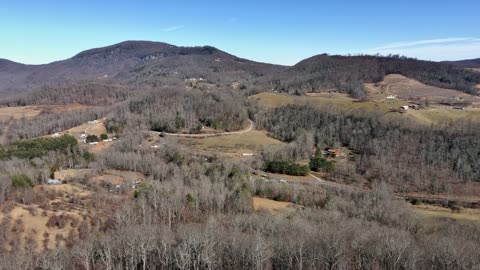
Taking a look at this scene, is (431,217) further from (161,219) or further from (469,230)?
(161,219)

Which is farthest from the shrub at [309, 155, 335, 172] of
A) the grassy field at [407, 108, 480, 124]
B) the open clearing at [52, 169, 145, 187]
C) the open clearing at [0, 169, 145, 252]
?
the grassy field at [407, 108, 480, 124]

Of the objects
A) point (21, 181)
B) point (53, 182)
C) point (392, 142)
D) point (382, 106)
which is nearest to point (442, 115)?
point (382, 106)

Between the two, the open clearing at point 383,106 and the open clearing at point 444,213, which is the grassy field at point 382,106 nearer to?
the open clearing at point 383,106

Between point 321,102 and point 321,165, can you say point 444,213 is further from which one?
point 321,102

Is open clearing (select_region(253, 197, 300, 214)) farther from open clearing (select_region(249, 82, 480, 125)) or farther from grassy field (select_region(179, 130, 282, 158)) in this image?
open clearing (select_region(249, 82, 480, 125))

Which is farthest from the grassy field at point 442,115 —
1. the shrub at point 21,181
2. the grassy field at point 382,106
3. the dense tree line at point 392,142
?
the shrub at point 21,181
